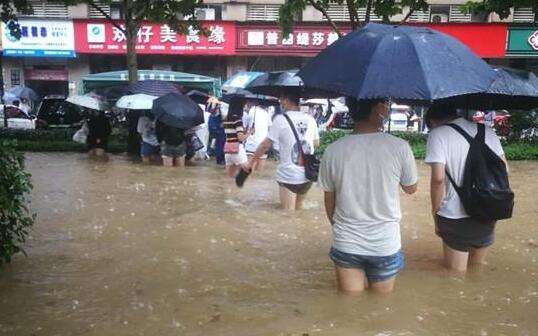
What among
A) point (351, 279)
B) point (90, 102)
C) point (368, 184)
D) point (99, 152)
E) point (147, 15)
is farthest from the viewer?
point (99, 152)

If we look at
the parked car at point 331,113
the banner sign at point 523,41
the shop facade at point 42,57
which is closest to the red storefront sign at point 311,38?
the banner sign at point 523,41

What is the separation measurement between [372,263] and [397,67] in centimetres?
125

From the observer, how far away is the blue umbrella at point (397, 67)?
11.2 feet

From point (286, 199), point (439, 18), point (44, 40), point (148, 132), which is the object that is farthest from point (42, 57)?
point (286, 199)

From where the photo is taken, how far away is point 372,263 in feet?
12.6

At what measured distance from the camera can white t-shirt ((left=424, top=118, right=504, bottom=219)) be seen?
446 centimetres

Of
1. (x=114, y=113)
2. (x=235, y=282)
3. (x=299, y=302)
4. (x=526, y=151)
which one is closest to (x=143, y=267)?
(x=235, y=282)

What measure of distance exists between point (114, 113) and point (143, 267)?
13.4 metres

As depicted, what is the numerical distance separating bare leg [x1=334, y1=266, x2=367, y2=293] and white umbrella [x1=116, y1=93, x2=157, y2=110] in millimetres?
8911

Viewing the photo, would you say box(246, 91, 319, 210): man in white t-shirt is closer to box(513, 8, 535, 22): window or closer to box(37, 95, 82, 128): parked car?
box(37, 95, 82, 128): parked car

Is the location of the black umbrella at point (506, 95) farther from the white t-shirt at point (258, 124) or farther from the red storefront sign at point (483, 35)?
the red storefront sign at point (483, 35)

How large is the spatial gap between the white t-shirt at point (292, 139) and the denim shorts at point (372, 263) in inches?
123

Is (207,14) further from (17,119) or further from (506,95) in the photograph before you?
(506,95)

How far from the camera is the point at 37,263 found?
548cm
